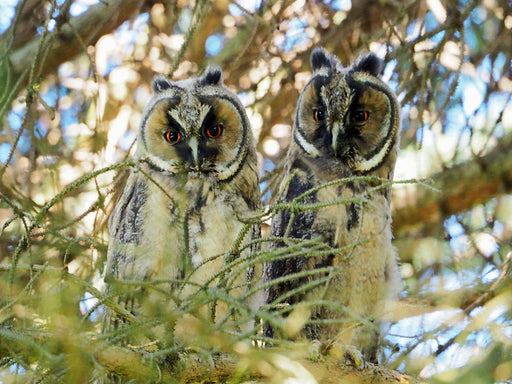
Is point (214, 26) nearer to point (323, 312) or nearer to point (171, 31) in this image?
point (171, 31)

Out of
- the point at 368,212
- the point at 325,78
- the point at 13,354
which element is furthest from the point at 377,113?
the point at 13,354

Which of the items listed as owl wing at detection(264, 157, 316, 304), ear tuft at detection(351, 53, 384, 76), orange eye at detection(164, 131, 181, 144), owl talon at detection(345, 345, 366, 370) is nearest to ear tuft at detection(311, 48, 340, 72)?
ear tuft at detection(351, 53, 384, 76)

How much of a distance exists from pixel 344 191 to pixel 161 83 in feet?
3.26

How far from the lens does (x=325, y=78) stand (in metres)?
3.20

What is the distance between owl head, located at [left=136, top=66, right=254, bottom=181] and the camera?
2.94 meters

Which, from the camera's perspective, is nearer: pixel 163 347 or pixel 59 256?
pixel 163 347

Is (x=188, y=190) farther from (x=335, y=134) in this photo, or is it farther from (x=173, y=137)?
(x=335, y=134)

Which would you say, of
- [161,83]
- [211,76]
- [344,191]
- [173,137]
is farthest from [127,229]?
[344,191]

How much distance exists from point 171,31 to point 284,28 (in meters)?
0.73

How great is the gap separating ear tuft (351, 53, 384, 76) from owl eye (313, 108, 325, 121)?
273 millimetres

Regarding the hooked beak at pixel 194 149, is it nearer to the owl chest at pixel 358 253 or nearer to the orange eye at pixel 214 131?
the orange eye at pixel 214 131

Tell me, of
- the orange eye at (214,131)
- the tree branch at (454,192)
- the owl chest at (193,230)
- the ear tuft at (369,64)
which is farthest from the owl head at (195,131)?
the tree branch at (454,192)

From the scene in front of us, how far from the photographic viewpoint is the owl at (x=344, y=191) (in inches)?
120

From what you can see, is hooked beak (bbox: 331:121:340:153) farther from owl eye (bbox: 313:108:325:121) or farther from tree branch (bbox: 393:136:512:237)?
tree branch (bbox: 393:136:512:237)
